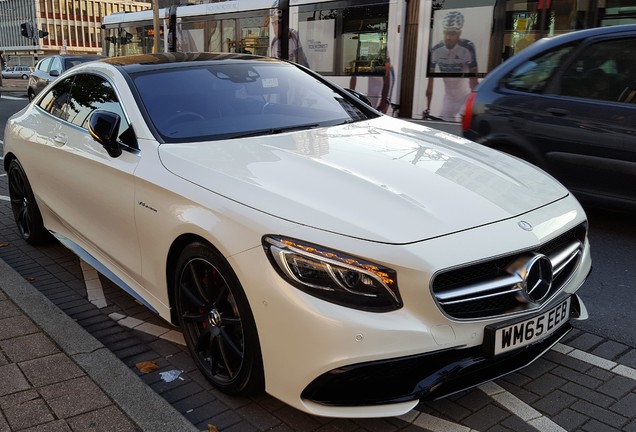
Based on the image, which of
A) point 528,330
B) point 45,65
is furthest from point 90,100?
point 45,65

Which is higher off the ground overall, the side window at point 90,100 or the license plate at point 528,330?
the side window at point 90,100

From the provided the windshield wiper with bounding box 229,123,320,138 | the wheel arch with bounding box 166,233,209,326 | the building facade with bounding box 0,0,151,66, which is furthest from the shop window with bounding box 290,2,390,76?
the building facade with bounding box 0,0,151,66

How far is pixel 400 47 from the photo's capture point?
13344mm

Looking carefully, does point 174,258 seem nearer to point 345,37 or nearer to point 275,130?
point 275,130

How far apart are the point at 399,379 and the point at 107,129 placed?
2.14 metres

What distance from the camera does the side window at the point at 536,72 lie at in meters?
5.34

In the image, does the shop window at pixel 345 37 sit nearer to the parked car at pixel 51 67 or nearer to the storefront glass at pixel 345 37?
the storefront glass at pixel 345 37

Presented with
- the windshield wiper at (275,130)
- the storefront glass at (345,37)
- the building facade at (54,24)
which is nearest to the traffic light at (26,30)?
the storefront glass at (345,37)

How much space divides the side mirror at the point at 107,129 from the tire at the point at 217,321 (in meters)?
0.91

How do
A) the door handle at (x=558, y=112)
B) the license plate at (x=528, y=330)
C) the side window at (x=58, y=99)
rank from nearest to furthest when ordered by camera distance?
the license plate at (x=528, y=330) → the side window at (x=58, y=99) → the door handle at (x=558, y=112)

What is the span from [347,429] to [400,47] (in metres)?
11.8

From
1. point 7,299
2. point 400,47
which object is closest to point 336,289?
point 7,299

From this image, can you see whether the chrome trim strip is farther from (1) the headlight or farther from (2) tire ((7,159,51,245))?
(1) the headlight

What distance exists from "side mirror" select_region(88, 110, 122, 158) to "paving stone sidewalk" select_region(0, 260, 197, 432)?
103cm
